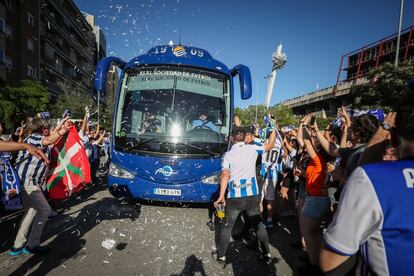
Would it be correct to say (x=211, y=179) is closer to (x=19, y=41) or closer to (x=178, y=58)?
(x=178, y=58)

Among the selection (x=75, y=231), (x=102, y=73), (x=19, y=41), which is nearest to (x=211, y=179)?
(x=75, y=231)

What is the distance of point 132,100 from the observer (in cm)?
631

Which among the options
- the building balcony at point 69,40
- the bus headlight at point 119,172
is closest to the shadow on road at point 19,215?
the bus headlight at point 119,172

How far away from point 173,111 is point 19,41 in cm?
2932

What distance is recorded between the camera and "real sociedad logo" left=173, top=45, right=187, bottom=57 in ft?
21.8

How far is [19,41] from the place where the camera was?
89.8ft

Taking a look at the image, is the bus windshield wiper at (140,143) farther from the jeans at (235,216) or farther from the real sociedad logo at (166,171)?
the jeans at (235,216)

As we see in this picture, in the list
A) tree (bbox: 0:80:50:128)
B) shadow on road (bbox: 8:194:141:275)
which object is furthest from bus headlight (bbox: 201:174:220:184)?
tree (bbox: 0:80:50:128)

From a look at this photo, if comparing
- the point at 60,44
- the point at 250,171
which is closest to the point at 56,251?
the point at 250,171

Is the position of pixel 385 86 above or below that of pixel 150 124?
above

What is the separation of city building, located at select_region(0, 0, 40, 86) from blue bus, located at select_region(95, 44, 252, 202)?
23.5 m

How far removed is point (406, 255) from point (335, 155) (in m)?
2.60

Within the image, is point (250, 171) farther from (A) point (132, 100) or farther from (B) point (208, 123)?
(A) point (132, 100)

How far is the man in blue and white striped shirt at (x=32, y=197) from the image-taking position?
149 inches
